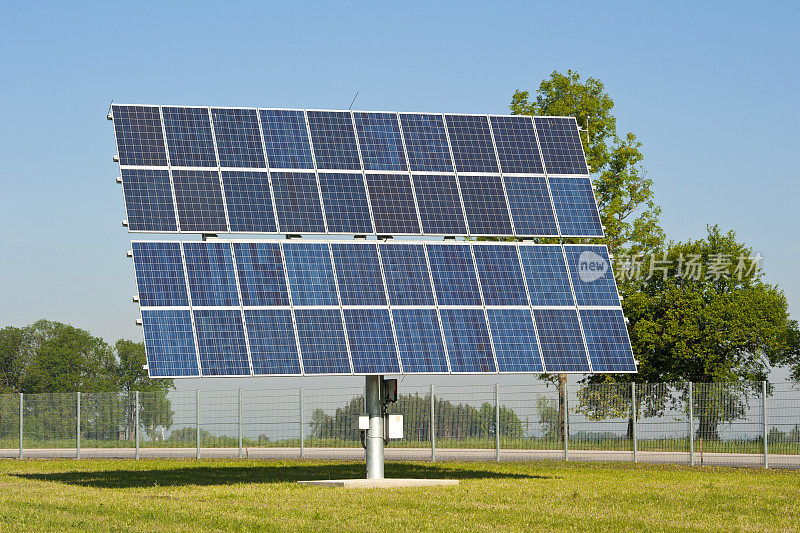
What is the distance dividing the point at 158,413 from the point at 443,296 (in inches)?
860

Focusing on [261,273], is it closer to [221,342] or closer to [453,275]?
[221,342]

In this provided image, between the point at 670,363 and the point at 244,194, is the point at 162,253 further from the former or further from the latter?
the point at 670,363

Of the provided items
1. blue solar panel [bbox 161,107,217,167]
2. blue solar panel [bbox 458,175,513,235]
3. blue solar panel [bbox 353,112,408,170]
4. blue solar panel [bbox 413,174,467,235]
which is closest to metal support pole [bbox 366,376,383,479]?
blue solar panel [bbox 413,174,467,235]

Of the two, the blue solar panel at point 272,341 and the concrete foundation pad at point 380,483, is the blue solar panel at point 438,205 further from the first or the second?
the concrete foundation pad at point 380,483

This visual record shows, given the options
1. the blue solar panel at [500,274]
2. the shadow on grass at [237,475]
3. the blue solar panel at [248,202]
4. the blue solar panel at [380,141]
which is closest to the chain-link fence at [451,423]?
the shadow on grass at [237,475]

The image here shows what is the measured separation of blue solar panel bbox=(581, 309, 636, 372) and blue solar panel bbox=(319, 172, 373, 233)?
575cm

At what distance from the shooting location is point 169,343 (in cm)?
2169

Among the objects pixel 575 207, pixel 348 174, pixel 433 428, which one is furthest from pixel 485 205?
pixel 433 428

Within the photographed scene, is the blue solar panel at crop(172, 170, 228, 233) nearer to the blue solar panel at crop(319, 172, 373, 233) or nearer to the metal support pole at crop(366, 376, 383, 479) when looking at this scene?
the blue solar panel at crop(319, 172, 373, 233)

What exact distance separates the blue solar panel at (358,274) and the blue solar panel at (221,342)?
2523 millimetres

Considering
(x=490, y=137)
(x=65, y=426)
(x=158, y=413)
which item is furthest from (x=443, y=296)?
(x=65, y=426)

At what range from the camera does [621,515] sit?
18516mm

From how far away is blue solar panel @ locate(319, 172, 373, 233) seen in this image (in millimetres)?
24125

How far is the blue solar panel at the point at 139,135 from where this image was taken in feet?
77.9
